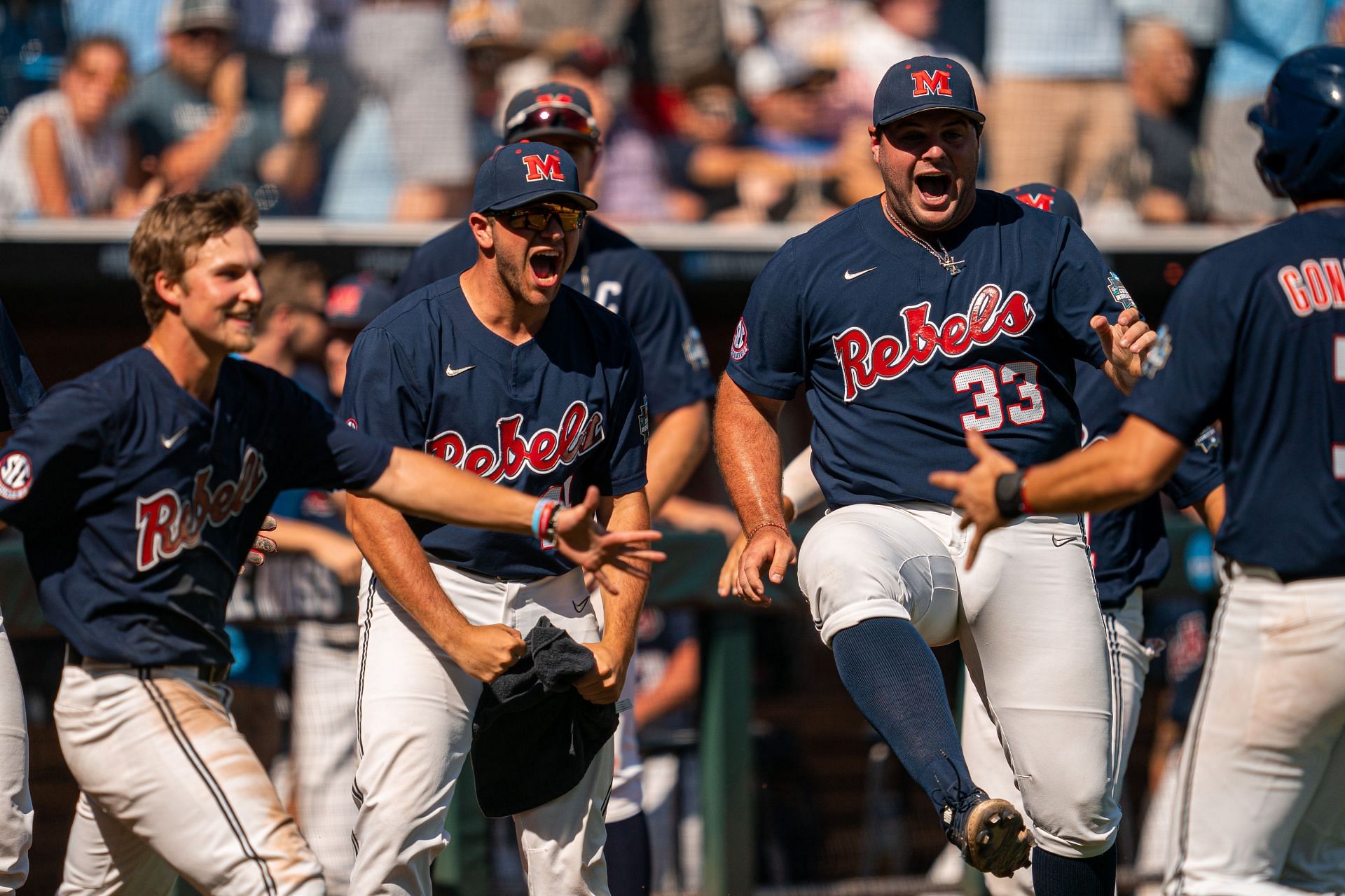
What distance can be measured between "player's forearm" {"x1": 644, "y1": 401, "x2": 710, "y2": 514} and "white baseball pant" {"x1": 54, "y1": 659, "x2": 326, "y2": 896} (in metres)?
1.91

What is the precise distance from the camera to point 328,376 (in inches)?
263

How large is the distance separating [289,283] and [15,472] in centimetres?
370

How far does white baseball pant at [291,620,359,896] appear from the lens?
5.87 meters

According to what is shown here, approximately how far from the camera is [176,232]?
3363 millimetres

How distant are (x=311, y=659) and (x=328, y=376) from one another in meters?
1.34

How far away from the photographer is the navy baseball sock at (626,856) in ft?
15.3


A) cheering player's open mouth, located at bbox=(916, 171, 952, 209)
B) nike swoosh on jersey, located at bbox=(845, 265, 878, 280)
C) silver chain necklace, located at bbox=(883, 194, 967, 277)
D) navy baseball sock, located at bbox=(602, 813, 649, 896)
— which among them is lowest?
navy baseball sock, located at bbox=(602, 813, 649, 896)

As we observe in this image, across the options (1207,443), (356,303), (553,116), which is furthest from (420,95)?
(1207,443)

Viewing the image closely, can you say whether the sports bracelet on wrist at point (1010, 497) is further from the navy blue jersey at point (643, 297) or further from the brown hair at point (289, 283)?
the brown hair at point (289, 283)

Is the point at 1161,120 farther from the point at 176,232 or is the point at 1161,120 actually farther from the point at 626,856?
the point at 176,232

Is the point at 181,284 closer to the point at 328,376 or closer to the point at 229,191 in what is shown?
the point at 229,191

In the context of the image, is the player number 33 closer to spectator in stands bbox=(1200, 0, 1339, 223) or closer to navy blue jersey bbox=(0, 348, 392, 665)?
navy blue jersey bbox=(0, 348, 392, 665)

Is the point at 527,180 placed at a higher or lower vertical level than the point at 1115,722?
higher

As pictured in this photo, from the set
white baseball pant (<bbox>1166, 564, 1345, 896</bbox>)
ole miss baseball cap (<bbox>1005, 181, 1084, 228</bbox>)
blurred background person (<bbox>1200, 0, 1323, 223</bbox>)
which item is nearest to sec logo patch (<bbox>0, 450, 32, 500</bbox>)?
white baseball pant (<bbox>1166, 564, 1345, 896</bbox>)
